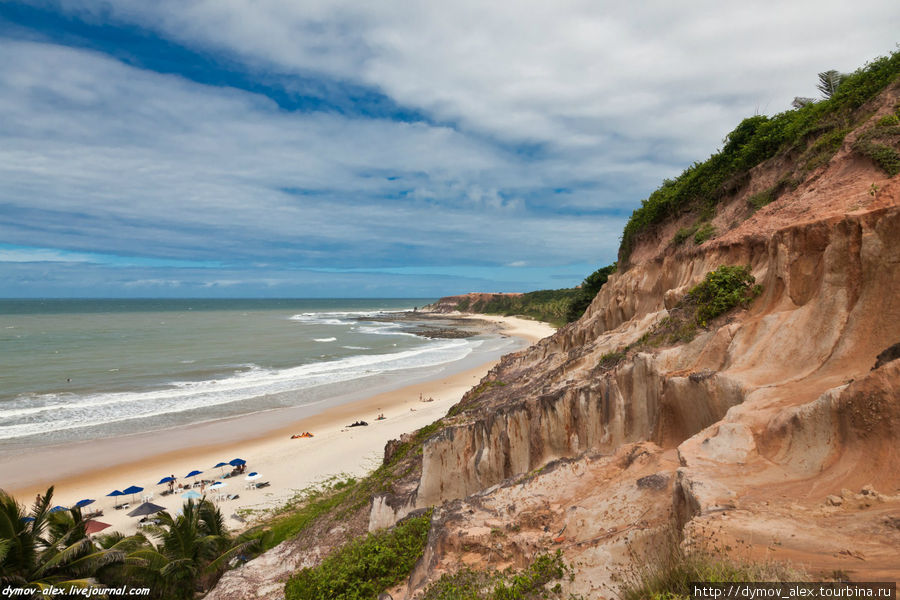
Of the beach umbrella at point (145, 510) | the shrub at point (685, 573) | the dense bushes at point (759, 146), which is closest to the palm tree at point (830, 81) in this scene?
the dense bushes at point (759, 146)

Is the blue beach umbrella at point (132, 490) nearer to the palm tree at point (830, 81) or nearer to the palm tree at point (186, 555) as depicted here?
the palm tree at point (186, 555)

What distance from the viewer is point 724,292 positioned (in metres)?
10.5

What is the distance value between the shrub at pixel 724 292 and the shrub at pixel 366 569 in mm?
7657

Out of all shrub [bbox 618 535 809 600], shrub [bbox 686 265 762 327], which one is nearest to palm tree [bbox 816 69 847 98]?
shrub [bbox 686 265 762 327]

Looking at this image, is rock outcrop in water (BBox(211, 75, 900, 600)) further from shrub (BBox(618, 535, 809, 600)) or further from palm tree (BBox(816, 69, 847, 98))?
palm tree (BBox(816, 69, 847, 98))

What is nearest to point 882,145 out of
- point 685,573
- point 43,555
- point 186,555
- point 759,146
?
point 759,146

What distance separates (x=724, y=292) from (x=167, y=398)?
3836 cm

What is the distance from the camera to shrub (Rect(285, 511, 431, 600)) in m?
8.13

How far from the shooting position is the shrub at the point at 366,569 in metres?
8.13

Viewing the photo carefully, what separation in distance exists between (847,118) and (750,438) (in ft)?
44.8

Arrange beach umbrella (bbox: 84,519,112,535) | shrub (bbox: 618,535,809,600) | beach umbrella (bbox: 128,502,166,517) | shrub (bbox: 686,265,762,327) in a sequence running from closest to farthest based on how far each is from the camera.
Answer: shrub (bbox: 618,535,809,600) < shrub (bbox: 686,265,762,327) < beach umbrella (bbox: 84,519,112,535) < beach umbrella (bbox: 128,502,166,517)

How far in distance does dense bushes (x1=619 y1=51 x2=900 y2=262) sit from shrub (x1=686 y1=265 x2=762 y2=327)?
6.46 metres

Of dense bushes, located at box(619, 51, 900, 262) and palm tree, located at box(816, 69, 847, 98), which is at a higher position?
palm tree, located at box(816, 69, 847, 98)

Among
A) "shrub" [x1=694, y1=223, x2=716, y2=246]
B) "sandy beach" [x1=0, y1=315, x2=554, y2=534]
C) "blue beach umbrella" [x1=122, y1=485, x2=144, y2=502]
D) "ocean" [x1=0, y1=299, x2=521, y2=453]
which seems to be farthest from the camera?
"ocean" [x1=0, y1=299, x2=521, y2=453]
